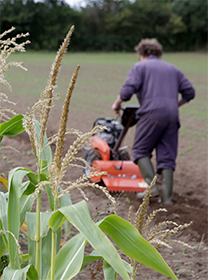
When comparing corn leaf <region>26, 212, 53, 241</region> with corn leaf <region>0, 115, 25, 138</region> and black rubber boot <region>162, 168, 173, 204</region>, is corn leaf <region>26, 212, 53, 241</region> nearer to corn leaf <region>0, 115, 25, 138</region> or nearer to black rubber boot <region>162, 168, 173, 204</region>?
corn leaf <region>0, 115, 25, 138</region>

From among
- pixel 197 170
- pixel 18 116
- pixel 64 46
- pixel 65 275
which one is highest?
pixel 64 46

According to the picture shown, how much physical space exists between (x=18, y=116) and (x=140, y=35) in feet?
162

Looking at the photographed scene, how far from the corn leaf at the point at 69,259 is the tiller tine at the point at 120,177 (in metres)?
3.00

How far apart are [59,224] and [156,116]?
11.3 ft

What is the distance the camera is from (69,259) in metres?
1.78

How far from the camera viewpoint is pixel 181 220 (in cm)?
431

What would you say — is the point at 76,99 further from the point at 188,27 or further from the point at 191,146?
the point at 188,27

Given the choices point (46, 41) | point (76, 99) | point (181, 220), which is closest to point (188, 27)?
point (46, 41)

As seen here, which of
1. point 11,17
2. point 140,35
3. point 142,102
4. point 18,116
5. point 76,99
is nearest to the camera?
point 18,116

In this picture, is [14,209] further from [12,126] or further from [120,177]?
[120,177]

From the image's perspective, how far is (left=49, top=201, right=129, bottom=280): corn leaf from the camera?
1.41 m

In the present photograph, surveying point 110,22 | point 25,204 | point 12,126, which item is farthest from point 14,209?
point 110,22

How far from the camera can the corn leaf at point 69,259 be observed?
5.62ft

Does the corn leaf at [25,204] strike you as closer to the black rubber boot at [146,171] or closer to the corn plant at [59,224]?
the corn plant at [59,224]
